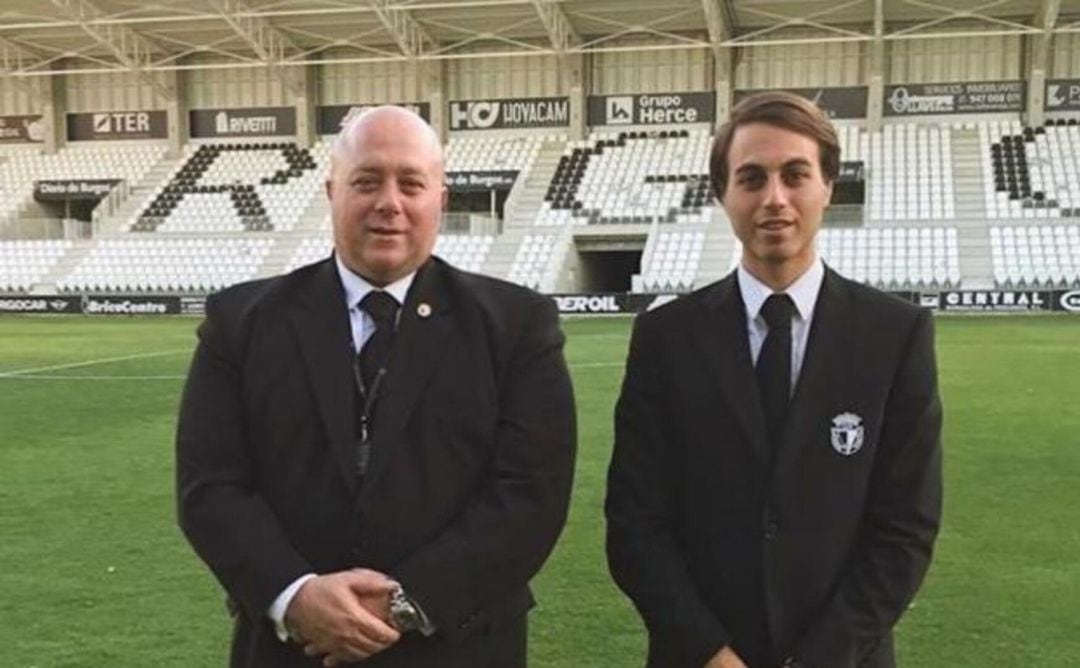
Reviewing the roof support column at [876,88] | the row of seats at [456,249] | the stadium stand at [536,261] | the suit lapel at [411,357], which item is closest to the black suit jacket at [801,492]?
the suit lapel at [411,357]

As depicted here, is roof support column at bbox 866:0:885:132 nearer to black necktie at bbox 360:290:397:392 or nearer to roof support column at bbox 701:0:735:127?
roof support column at bbox 701:0:735:127

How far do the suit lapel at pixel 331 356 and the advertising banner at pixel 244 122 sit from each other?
35346 mm

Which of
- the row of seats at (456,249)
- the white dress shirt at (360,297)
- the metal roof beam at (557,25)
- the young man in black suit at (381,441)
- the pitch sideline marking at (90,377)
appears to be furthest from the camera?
the row of seats at (456,249)

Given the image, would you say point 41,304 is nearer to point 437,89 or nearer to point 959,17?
point 437,89

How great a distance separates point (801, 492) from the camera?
2.18 m

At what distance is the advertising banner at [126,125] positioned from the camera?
37.4m

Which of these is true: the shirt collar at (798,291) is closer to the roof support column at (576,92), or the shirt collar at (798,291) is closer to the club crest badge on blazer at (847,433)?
the club crest badge on blazer at (847,433)

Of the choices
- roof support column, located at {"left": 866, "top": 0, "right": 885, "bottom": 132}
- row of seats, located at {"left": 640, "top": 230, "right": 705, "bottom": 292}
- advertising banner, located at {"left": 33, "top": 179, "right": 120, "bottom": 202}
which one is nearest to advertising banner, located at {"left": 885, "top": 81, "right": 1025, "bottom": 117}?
roof support column, located at {"left": 866, "top": 0, "right": 885, "bottom": 132}

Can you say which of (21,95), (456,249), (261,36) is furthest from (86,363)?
(21,95)

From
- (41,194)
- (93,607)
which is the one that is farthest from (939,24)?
(93,607)

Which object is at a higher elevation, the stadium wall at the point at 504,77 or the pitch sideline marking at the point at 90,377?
the stadium wall at the point at 504,77

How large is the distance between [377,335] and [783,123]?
3.00ft

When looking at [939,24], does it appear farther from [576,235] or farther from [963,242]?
[576,235]

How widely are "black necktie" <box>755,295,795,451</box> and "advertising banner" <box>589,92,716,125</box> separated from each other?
3192cm
